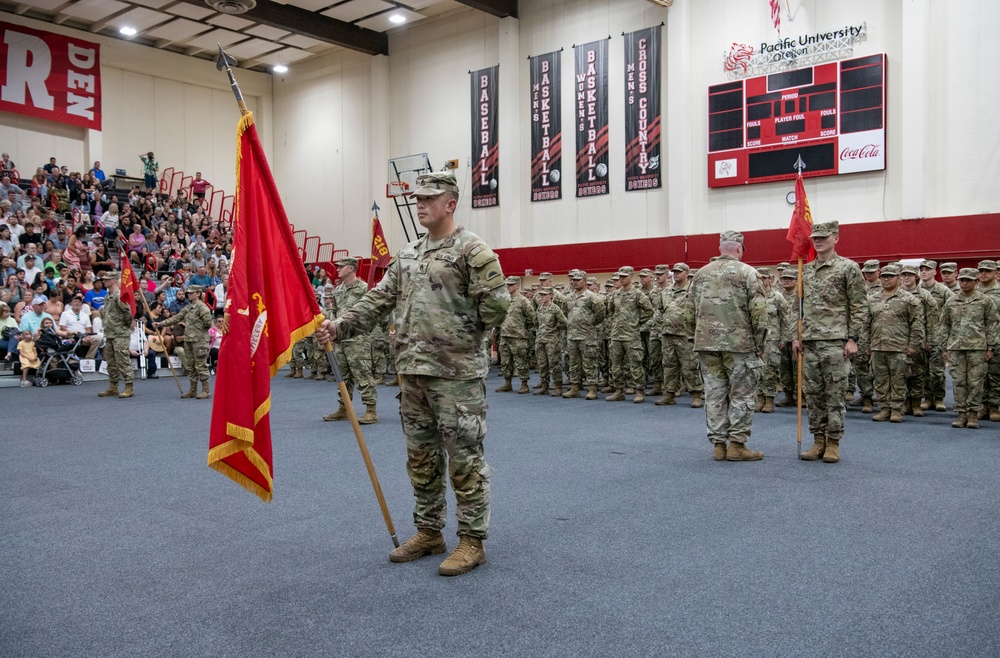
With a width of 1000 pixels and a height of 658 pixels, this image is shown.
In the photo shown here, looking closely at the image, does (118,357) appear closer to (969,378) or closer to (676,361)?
(676,361)

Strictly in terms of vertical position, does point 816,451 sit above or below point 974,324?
below

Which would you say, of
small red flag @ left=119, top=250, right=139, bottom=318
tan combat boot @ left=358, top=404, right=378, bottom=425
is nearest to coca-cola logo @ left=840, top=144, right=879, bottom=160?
tan combat boot @ left=358, top=404, right=378, bottom=425

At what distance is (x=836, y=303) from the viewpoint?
602 centimetres

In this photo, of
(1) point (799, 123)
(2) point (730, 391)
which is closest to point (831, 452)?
(2) point (730, 391)

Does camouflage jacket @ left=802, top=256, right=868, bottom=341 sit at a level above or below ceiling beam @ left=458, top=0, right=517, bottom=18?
below

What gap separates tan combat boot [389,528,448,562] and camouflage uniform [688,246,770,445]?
3084 mm

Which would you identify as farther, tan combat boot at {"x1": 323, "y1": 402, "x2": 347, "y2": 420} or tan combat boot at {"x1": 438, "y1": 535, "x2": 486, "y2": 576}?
tan combat boot at {"x1": 323, "y1": 402, "x2": 347, "y2": 420}

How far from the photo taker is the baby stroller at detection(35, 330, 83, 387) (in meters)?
13.7

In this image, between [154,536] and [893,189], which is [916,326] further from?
[154,536]

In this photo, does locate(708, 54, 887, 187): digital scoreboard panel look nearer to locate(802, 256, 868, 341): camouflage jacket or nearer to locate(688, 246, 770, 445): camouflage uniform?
locate(802, 256, 868, 341): camouflage jacket

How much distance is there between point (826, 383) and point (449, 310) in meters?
3.61

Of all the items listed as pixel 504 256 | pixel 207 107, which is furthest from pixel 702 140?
pixel 207 107

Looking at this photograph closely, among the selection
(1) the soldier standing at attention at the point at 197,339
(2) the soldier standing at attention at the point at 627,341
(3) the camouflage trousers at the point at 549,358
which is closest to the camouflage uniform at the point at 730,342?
(2) the soldier standing at attention at the point at 627,341

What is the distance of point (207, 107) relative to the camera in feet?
78.6
